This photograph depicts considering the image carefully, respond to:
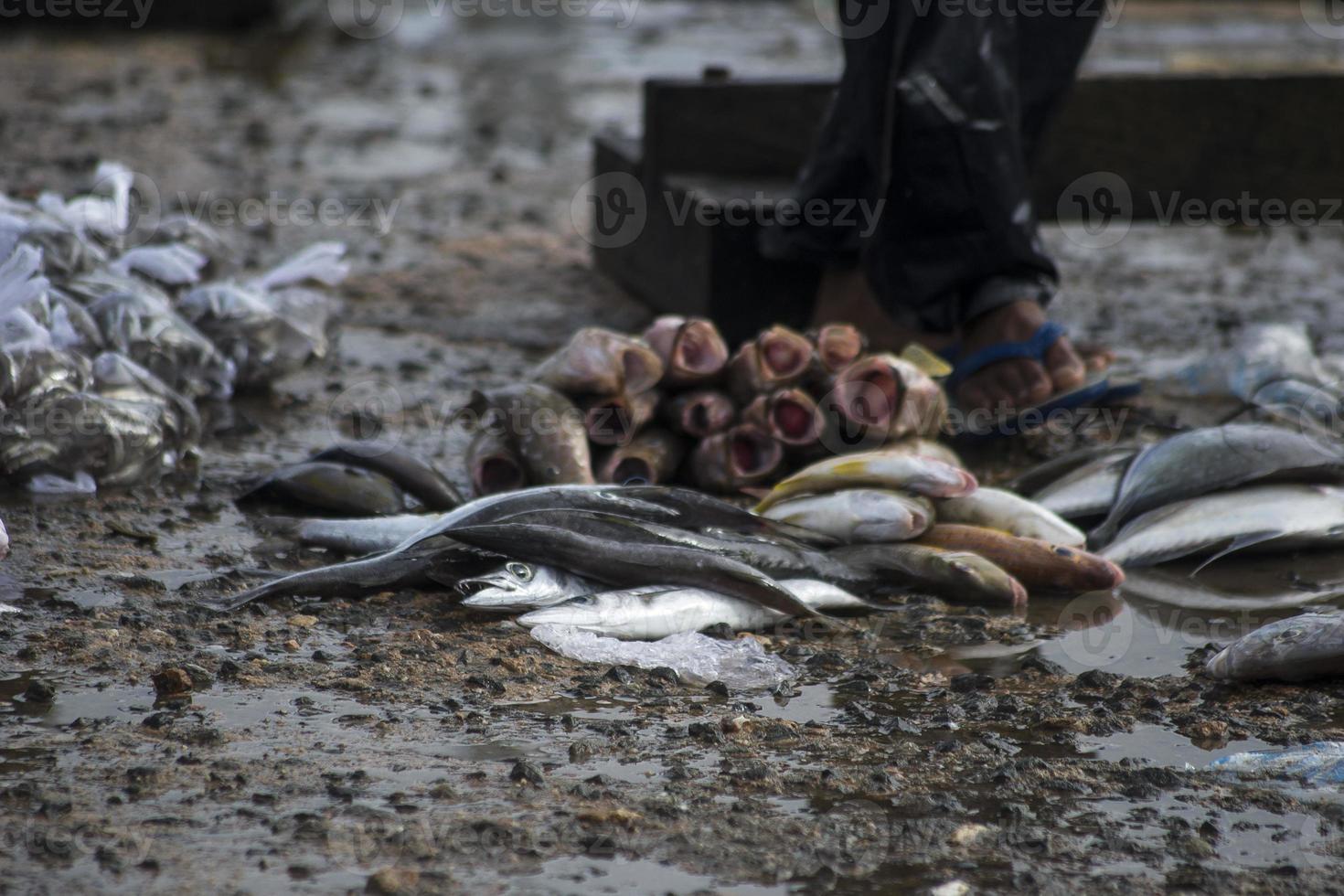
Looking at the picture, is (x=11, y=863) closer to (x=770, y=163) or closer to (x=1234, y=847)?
(x=1234, y=847)

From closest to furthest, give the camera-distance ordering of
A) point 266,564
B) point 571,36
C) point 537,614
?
point 537,614 → point 266,564 → point 571,36

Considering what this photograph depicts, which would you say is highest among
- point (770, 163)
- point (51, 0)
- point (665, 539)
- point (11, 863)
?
point (51, 0)

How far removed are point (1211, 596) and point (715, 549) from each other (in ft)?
4.04

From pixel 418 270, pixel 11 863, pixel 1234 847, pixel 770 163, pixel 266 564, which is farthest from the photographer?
pixel 418 270

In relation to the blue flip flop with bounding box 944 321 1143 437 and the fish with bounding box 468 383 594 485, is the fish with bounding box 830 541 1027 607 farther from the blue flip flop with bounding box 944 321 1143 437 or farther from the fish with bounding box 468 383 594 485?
the blue flip flop with bounding box 944 321 1143 437

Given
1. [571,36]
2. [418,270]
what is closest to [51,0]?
[571,36]

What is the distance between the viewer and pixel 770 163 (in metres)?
6.20

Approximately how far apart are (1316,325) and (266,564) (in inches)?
182

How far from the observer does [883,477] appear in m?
3.93

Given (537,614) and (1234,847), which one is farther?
(537,614)
